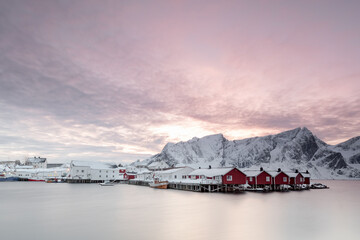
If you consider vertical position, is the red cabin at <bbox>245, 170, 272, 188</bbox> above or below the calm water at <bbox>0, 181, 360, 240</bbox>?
above

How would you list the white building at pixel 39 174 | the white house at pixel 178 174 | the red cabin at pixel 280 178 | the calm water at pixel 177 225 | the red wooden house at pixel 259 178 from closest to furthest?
the calm water at pixel 177 225 < the red wooden house at pixel 259 178 < the red cabin at pixel 280 178 < the white house at pixel 178 174 < the white building at pixel 39 174

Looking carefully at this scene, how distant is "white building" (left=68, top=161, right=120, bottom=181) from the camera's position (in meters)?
129

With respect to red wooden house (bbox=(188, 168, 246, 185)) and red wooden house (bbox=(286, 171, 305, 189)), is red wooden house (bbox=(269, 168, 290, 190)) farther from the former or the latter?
red wooden house (bbox=(188, 168, 246, 185))

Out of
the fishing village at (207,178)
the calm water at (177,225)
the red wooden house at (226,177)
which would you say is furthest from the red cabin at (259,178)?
the calm water at (177,225)

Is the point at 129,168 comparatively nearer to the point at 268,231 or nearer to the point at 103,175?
the point at 103,175

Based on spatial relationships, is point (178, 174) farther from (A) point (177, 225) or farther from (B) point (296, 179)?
(A) point (177, 225)

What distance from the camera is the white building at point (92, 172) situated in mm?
128750

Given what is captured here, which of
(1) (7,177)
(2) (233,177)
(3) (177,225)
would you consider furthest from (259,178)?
(1) (7,177)

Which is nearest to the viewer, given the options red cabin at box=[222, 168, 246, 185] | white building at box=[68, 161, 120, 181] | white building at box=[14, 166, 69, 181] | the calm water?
the calm water

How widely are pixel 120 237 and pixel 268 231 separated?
14359 millimetres

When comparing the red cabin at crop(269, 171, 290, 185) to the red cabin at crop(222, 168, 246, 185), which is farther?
the red cabin at crop(269, 171, 290, 185)

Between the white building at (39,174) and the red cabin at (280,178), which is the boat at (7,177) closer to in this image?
the white building at (39,174)

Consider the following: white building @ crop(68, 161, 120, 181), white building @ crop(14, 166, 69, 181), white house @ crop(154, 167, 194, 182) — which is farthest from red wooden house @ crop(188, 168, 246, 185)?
white building @ crop(14, 166, 69, 181)

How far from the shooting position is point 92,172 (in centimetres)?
13000
